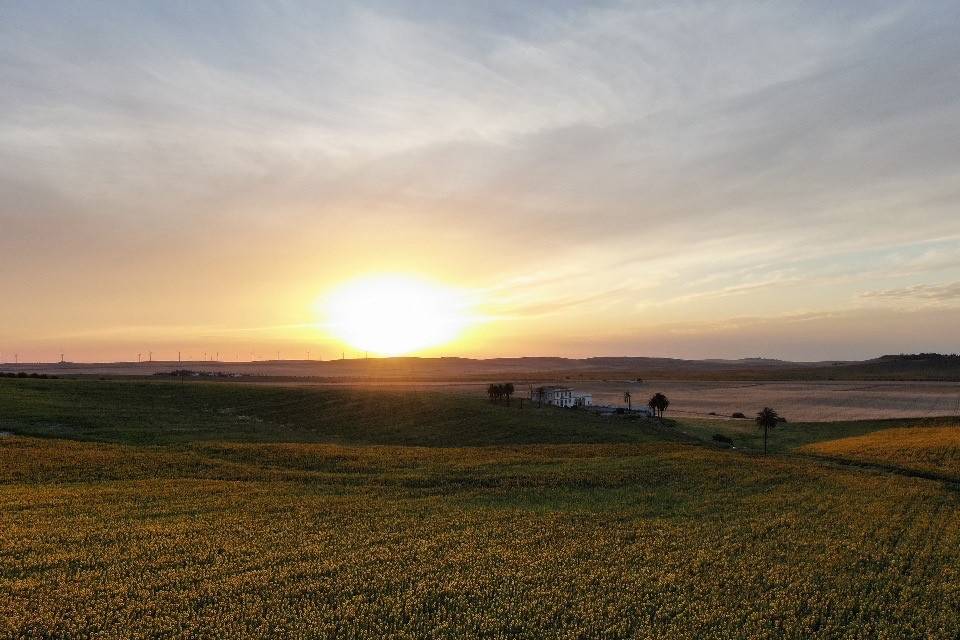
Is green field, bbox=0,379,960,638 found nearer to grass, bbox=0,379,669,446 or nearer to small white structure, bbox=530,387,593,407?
grass, bbox=0,379,669,446

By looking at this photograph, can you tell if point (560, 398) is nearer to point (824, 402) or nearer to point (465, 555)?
point (824, 402)

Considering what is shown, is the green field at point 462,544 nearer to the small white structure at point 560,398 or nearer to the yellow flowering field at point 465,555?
the yellow flowering field at point 465,555

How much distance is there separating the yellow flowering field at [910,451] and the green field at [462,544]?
6.56 feet

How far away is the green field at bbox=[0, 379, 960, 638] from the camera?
734 inches

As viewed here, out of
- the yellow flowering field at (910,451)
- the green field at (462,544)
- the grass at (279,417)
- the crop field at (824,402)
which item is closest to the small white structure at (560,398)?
the grass at (279,417)

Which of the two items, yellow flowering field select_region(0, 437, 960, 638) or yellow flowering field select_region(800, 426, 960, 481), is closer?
yellow flowering field select_region(0, 437, 960, 638)

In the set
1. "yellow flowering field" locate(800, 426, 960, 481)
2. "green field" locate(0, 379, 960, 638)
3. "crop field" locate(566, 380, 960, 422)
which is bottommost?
"crop field" locate(566, 380, 960, 422)

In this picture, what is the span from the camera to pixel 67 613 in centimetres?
1786

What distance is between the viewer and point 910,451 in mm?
59688

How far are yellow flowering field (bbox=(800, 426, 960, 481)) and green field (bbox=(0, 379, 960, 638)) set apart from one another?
2.00m

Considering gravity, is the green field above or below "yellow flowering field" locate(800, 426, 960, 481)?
above

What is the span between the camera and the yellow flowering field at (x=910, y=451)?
52.2 meters

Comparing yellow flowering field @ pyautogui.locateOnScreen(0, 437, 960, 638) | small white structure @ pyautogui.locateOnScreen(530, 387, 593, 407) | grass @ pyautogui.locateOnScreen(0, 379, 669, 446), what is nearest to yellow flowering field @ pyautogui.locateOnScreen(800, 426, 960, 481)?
yellow flowering field @ pyautogui.locateOnScreen(0, 437, 960, 638)

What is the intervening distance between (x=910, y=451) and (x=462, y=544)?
55.6m
